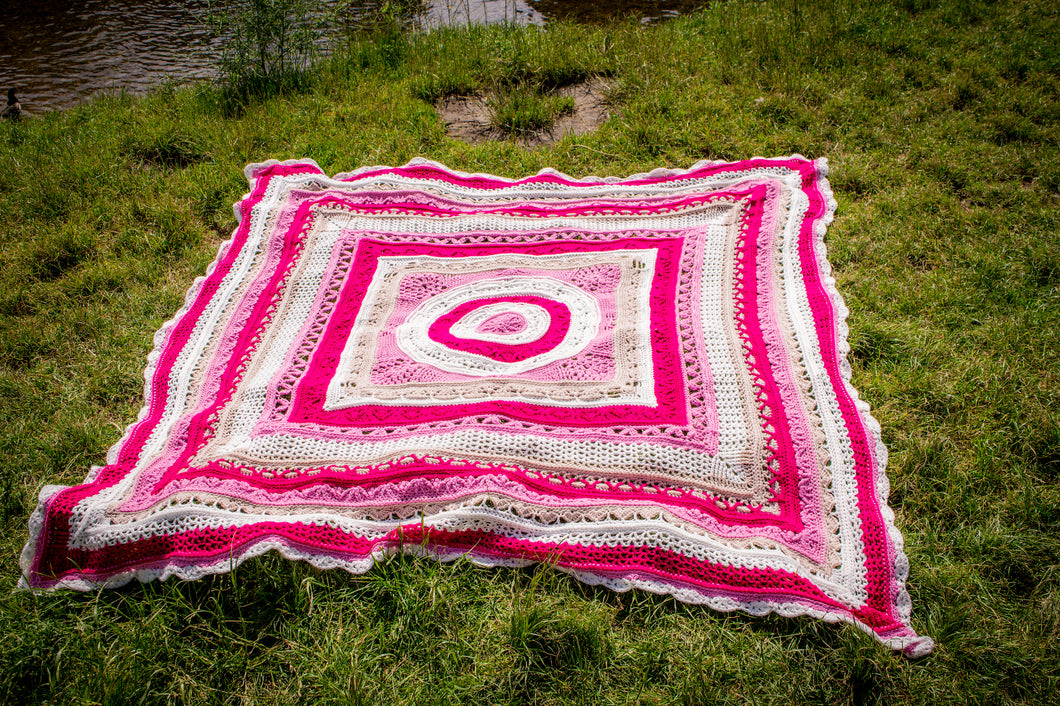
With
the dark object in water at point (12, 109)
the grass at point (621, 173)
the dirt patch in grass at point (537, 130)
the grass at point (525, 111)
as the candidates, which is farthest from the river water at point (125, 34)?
the grass at point (525, 111)

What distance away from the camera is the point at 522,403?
206 cm

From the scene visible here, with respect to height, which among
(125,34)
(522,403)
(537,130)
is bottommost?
(522,403)

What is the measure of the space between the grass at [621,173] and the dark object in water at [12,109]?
30 centimetres

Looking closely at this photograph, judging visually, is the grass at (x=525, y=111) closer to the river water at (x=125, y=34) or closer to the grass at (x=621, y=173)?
the grass at (x=621, y=173)

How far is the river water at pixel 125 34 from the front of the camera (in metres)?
4.64

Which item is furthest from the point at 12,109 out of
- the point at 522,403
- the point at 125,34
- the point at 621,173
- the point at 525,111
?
the point at 522,403

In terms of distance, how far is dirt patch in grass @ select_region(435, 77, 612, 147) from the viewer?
3475mm

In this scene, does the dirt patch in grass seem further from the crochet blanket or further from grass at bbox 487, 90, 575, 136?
the crochet blanket

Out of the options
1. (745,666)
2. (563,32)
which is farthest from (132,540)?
(563,32)

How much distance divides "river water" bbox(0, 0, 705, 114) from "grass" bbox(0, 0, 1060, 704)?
74 cm

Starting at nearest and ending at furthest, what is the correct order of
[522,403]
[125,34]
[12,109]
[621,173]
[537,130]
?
1. [522,403]
2. [621,173]
3. [537,130]
4. [12,109]
5. [125,34]

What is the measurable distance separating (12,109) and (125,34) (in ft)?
4.82

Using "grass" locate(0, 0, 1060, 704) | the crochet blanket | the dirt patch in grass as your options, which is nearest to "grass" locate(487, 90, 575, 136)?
the dirt patch in grass

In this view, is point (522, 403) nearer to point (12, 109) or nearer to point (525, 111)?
point (525, 111)
